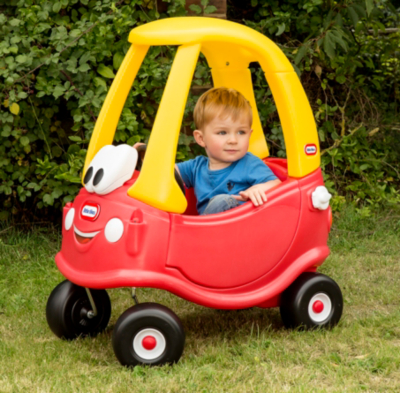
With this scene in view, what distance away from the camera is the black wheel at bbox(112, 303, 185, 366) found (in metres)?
2.41

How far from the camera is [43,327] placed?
2.95m

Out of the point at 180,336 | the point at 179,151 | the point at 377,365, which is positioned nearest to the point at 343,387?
the point at 377,365

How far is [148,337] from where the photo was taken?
2.44 metres

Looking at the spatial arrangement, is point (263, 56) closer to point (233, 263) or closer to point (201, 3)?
point (233, 263)

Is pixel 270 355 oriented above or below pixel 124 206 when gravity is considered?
below

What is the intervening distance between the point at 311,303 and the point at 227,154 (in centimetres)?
71

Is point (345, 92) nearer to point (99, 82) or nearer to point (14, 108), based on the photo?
point (99, 82)

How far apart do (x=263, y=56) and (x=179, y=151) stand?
147cm

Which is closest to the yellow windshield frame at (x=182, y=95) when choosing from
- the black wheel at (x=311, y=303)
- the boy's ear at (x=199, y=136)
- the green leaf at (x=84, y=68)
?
the boy's ear at (x=199, y=136)

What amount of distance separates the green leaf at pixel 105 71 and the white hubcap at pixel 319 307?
6.03 ft

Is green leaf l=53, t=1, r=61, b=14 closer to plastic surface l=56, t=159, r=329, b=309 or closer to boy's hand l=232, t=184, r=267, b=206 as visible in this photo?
plastic surface l=56, t=159, r=329, b=309

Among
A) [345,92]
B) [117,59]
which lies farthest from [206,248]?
[345,92]

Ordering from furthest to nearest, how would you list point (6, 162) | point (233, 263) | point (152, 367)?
1. point (6, 162)
2. point (233, 263)
3. point (152, 367)

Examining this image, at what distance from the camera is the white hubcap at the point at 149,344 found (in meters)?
2.43
